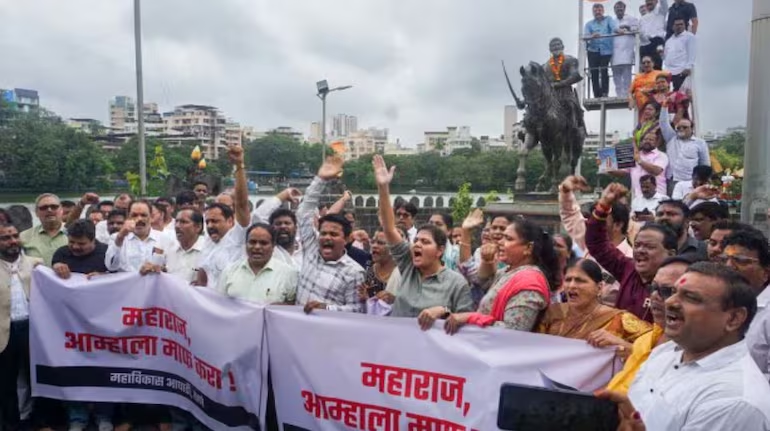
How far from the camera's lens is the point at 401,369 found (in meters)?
3.32

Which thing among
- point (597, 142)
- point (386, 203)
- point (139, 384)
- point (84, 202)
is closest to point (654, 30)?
point (386, 203)

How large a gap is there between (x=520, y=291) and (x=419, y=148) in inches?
7059

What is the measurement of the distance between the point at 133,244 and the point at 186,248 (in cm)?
54

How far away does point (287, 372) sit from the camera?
3.73 metres

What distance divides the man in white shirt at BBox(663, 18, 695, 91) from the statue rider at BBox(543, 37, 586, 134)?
2017 mm

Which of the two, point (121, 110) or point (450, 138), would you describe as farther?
point (450, 138)

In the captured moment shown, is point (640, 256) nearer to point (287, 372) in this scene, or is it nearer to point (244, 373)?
point (287, 372)

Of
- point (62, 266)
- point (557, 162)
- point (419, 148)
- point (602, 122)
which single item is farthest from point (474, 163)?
point (419, 148)

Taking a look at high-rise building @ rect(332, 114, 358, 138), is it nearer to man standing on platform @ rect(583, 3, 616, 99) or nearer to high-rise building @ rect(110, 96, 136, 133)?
high-rise building @ rect(110, 96, 136, 133)

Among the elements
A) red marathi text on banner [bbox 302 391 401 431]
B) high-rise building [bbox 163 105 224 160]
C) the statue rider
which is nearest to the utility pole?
red marathi text on banner [bbox 302 391 401 431]

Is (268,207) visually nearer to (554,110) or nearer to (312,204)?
(312,204)

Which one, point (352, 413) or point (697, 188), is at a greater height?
point (697, 188)

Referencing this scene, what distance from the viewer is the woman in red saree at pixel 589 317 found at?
2846mm

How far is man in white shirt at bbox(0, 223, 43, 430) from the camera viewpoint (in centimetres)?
449
